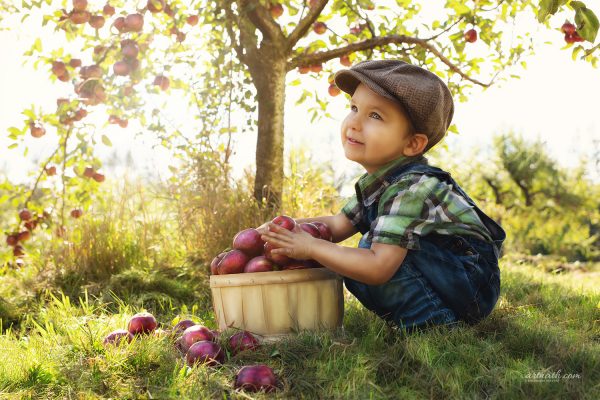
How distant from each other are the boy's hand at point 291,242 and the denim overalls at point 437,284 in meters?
0.25

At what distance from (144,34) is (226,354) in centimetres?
288

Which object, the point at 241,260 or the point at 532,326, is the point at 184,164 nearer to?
the point at 241,260

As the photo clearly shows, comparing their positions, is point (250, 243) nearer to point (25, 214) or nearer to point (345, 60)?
point (345, 60)

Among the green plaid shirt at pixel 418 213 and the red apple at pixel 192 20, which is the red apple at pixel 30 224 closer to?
the red apple at pixel 192 20

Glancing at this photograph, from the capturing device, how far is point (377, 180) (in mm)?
2471

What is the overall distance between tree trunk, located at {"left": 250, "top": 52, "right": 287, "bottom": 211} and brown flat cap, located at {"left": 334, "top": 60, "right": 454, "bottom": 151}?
185 centimetres

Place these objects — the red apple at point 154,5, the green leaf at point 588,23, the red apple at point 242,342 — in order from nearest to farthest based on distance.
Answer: the green leaf at point 588,23, the red apple at point 242,342, the red apple at point 154,5

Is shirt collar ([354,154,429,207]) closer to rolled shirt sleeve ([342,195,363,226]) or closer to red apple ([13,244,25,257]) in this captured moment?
rolled shirt sleeve ([342,195,363,226])

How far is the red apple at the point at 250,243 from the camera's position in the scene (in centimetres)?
248

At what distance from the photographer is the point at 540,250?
12.9 meters

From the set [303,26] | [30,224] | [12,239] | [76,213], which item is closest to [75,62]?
[76,213]

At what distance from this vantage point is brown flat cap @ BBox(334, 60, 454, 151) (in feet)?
7.50

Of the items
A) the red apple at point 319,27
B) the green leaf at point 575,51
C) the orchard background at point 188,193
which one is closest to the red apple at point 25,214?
the orchard background at point 188,193

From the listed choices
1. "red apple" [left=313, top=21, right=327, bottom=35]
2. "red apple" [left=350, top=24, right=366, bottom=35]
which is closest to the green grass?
"red apple" [left=313, top=21, right=327, bottom=35]
